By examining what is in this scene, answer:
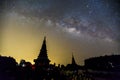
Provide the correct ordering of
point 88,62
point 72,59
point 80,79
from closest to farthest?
point 80,79 → point 88,62 → point 72,59

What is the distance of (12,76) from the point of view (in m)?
22.5

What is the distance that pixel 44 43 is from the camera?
51.5 meters

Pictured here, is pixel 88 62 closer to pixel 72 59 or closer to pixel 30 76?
pixel 72 59

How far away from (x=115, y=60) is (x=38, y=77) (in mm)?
22929

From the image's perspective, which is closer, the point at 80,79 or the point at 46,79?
the point at 46,79

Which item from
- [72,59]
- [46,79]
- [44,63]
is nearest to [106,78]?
[46,79]

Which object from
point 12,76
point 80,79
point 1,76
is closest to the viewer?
point 1,76

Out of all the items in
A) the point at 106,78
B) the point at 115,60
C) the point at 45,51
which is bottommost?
the point at 106,78

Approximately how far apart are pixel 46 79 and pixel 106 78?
11.2m

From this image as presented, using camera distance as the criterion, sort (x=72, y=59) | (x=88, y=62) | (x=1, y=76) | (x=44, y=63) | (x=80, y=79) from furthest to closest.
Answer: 1. (x=72, y=59)
2. (x=88, y=62)
3. (x=44, y=63)
4. (x=80, y=79)
5. (x=1, y=76)

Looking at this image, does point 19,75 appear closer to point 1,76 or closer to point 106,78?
point 1,76

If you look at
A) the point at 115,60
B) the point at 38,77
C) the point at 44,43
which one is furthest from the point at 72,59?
the point at 38,77

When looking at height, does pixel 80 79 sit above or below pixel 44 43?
below

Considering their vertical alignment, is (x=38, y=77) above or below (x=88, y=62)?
below
